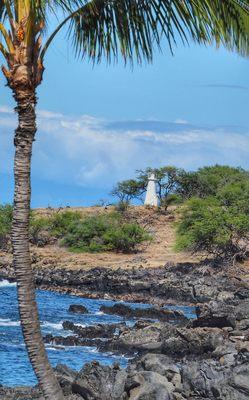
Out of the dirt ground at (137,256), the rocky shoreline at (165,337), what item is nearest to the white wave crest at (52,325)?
the rocky shoreline at (165,337)

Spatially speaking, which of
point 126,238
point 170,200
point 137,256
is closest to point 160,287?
point 137,256

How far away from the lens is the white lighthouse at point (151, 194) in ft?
225

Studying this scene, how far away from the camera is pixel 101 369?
47.1 ft

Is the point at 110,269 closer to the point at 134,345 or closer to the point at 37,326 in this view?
the point at 134,345

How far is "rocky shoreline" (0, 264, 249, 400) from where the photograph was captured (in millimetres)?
13789

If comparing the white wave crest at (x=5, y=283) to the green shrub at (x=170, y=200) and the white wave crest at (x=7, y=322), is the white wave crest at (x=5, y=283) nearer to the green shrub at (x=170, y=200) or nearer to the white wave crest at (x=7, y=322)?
the white wave crest at (x=7, y=322)

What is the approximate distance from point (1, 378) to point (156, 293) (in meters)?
21.9

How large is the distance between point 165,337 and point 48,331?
210 inches

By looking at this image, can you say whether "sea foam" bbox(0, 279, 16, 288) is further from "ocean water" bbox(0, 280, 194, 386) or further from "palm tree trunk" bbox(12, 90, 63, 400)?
"palm tree trunk" bbox(12, 90, 63, 400)

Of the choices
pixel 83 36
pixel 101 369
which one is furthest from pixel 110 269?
pixel 83 36

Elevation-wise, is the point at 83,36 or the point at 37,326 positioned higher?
the point at 83,36

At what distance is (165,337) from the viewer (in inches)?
917

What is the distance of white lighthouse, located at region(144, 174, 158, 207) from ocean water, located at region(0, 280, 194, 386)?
85.7ft

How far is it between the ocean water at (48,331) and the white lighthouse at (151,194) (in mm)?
26136
